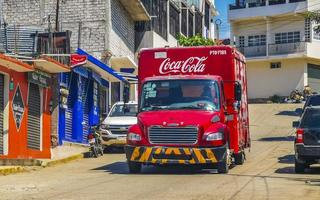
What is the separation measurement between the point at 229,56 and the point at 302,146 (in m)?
3.05

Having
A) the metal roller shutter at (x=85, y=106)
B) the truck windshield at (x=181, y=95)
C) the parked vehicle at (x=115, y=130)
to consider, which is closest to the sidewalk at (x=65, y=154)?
the parked vehicle at (x=115, y=130)

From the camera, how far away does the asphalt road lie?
1104 centimetres

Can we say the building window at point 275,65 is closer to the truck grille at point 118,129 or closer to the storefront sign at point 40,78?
the truck grille at point 118,129

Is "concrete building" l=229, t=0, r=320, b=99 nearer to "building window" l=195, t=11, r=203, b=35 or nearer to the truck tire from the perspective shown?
"building window" l=195, t=11, r=203, b=35

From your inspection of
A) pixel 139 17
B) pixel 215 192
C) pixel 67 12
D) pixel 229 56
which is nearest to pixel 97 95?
pixel 67 12

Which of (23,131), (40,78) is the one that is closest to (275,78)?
(40,78)

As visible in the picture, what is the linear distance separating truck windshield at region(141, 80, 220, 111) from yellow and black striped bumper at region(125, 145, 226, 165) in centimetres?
120

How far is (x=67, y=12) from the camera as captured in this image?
3075cm

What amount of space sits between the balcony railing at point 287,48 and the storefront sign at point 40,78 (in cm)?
3415

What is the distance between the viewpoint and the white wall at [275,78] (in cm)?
5309

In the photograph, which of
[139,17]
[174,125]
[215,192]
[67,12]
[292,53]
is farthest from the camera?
[292,53]

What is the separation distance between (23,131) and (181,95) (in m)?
6.41

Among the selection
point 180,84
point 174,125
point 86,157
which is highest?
point 180,84

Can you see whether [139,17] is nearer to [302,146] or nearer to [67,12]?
[67,12]
